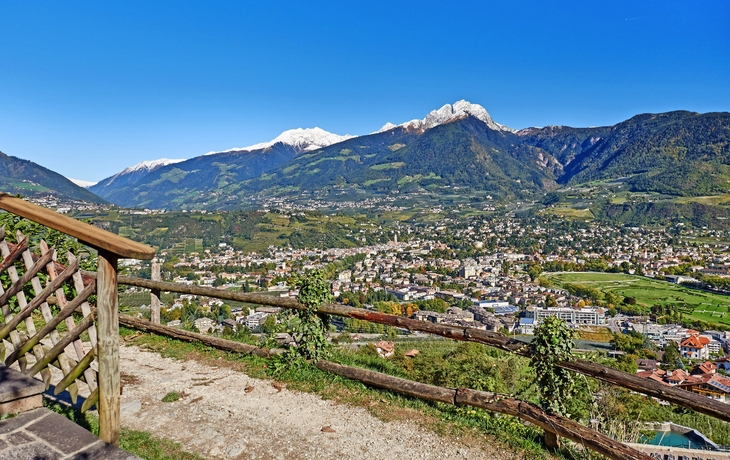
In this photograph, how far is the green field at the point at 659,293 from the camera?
43.4 m

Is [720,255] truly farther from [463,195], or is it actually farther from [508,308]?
[463,195]

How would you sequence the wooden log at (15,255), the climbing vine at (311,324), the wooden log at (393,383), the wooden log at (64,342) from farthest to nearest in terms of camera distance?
the climbing vine at (311,324) → the wooden log at (393,383) → the wooden log at (15,255) → the wooden log at (64,342)

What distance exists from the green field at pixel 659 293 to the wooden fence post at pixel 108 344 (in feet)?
167

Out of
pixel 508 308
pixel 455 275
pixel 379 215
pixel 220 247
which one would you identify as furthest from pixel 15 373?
pixel 379 215

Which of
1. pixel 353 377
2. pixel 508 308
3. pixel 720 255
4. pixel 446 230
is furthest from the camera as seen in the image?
pixel 446 230

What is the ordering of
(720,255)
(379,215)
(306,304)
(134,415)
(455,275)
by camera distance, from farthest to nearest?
1. (379,215)
2. (720,255)
3. (455,275)
4. (306,304)
5. (134,415)

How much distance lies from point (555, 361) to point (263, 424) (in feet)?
10.0

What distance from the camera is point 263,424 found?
4438mm

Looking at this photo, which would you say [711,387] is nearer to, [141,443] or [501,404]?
[501,404]

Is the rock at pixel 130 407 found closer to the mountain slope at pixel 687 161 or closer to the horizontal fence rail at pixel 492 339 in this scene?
the horizontal fence rail at pixel 492 339

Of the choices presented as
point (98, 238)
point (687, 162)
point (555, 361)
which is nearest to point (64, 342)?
point (98, 238)

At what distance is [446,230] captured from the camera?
119312 millimetres

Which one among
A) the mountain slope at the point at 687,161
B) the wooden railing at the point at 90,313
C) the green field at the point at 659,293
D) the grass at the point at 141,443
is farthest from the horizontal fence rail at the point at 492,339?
the mountain slope at the point at 687,161

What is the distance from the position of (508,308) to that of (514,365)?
3933cm
